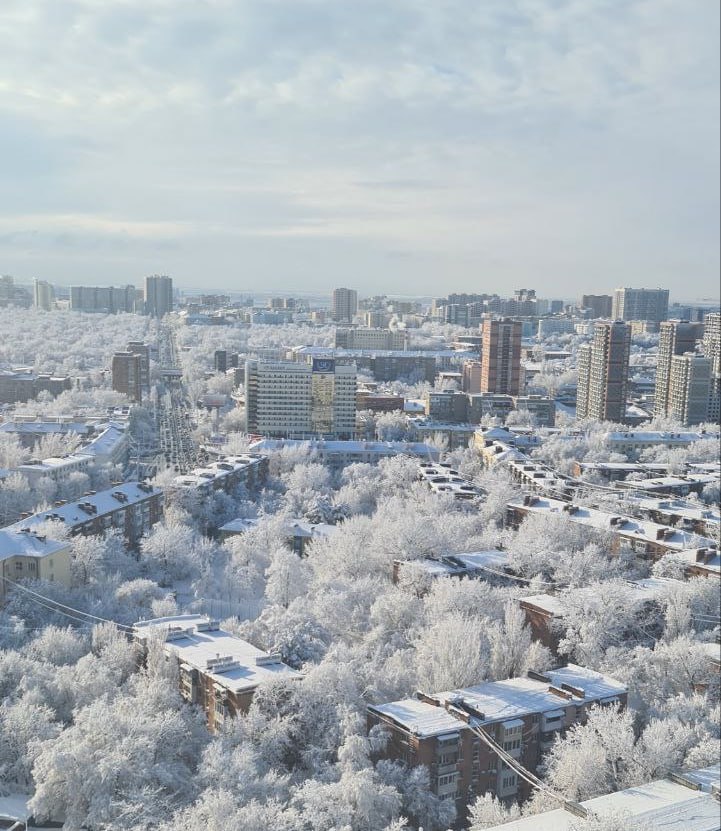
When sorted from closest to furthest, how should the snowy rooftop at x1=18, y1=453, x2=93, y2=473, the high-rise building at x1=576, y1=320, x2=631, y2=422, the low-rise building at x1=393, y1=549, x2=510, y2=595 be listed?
the low-rise building at x1=393, y1=549, x2=510, y2=595 < the snowy rooftop at x1=18, y1=453, x2=93, y2=473 < the high-rise building at x1=576, y1=320, x2=631, y2=422

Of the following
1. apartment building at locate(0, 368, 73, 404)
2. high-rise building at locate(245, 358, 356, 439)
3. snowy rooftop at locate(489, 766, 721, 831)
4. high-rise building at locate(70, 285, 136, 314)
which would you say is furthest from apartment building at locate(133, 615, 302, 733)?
high-rise building at locate(70, 285, 136, 314)

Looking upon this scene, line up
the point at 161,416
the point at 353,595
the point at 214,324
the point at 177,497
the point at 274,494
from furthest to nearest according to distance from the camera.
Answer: the point at 214,324 < the point at 161,416 < the point at 274,494 < the point at 177,497 < the point at 353,595

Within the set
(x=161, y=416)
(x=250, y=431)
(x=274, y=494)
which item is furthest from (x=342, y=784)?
(x=161, y=416)

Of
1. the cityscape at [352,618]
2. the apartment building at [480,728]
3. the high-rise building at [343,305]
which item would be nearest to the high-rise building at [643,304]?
Result: the high-rise building at [343,305]

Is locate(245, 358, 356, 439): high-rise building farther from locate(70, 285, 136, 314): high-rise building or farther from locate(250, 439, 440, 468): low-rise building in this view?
locate(70, 285, 136, 314): high-rise building

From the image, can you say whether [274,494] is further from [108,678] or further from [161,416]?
[161,416]

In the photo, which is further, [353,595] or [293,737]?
[353,595]

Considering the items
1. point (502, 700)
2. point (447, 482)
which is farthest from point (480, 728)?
point (447, 482)
